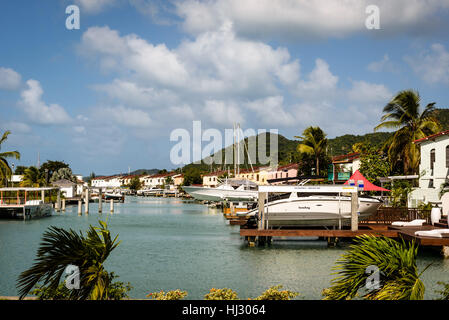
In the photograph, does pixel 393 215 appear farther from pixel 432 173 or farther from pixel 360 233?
pixel 360 233

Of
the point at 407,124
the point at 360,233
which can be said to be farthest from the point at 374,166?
the point at 360,233

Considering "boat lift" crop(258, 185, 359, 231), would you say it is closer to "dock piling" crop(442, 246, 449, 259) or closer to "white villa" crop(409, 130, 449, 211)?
"dock piling" crop(442, 246, 449, 259)

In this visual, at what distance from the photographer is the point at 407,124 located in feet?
134

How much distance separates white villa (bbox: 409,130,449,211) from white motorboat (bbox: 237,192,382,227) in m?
4.98

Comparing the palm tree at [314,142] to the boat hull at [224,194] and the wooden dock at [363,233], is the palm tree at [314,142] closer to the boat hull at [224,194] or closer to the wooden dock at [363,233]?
the boat hull at [224,194]

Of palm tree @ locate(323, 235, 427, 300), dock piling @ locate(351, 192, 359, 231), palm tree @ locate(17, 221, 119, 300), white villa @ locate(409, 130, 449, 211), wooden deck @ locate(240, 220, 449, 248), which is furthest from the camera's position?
white villa @ locate(409, 130, 449, 211)

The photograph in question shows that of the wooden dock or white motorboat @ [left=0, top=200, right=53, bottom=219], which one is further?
white motorboat @ [left=0, top=200, right=53, bottom=219]

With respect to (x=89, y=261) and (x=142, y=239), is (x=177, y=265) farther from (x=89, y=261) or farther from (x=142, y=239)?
(x=89, y=261)

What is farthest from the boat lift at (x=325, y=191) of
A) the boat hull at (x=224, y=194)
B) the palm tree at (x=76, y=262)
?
the boat hull at (x=224, y=194)

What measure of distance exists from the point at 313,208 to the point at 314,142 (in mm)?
37250

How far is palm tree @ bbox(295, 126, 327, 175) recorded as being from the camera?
2485 inches

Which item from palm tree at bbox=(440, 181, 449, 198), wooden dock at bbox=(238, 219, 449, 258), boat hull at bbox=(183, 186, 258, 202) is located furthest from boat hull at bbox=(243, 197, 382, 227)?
boat hull at bbox=(183, 186, 258, 202)
